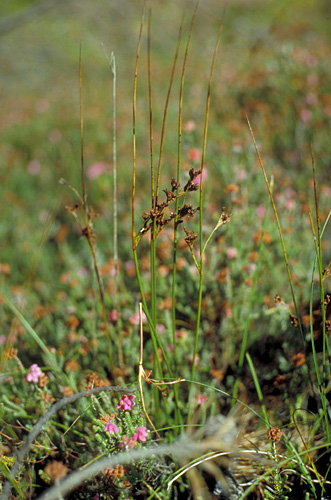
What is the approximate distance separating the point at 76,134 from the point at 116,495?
4952 mm

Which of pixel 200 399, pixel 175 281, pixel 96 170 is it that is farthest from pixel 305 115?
pixel 200 399

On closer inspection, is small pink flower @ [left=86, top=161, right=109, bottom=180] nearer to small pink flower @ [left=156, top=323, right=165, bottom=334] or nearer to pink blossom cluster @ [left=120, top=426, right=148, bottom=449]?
small pink flower @ [left=156, top=323, right=165, bottom=334]

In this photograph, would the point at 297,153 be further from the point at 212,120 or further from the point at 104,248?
the point at 104,248

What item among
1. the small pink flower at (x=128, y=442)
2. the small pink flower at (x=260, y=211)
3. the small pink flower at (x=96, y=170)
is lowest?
the small pink flower at (x=128, y=442)

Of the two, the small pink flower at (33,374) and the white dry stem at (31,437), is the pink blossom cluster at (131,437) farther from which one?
the small pink flower at (33,374)

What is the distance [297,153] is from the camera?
3.92m

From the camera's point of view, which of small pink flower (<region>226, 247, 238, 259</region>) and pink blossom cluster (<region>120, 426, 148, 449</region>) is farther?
small pink flower (<region>226, 247, 238, 259</region>)

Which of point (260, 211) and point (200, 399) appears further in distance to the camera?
point (260, 211)

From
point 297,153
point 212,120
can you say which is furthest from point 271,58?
point 297,153

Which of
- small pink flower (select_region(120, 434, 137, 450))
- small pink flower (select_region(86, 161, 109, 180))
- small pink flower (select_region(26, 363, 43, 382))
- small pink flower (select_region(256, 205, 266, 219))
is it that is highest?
small pink flower (select_region(86, 161, 109, 180))

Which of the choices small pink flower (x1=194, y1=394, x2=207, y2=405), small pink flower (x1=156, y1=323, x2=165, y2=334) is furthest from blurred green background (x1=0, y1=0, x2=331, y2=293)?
small pink flower (x1=194, y1=394, x2=207, y2=405)

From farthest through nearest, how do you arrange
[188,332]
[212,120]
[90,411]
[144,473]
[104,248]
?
[212,120] < [104,248] < [188,332] < [90,411] < [144,473]

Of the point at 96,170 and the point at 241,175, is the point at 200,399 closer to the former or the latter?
the point at 241,175

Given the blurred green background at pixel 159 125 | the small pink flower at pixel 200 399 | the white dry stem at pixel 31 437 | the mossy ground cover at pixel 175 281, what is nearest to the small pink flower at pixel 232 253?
the mossy ground cover at pixel 175 281
